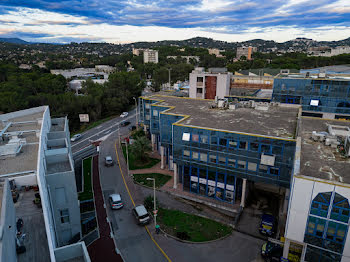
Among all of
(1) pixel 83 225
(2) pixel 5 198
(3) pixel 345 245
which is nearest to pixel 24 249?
(2) pixel 5 198

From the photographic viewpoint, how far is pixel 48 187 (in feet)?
78.4

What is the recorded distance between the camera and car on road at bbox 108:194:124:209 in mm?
32125

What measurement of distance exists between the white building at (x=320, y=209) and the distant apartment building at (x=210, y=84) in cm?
3463

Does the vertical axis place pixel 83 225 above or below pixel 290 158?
below

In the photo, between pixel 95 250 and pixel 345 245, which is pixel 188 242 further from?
pixel 345 245

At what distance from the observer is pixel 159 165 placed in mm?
45031

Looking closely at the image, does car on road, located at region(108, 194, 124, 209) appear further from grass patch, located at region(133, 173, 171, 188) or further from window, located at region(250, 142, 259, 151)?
window, located at region(250, 142, 259, 151)

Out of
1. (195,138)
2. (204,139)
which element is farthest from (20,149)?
(204,139)

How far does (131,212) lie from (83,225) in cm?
604

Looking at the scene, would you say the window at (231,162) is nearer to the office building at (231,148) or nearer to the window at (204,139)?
the office building at (231,148)

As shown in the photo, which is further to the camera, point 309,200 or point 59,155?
point 59,155

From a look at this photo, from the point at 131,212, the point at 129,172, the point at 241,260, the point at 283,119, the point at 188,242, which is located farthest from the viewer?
the point at 129,172

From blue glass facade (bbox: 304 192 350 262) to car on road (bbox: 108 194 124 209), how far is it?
22128mm

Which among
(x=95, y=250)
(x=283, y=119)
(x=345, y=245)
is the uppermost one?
(x=283, y=119)
